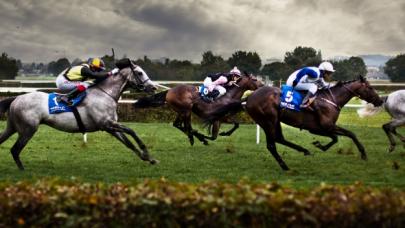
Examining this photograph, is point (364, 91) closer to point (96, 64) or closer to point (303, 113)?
point (303, 113)

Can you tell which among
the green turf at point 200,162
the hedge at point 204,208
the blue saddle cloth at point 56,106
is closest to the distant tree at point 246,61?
the green turf at point 200,162

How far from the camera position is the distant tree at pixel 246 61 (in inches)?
1458

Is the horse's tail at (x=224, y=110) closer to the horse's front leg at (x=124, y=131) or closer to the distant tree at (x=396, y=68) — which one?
the horse's front leg at (x=124, y=131)

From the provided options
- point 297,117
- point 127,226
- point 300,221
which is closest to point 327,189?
point 300,221

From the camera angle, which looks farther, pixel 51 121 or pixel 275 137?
pixel 275 137

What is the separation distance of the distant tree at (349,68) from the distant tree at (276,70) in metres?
2.98

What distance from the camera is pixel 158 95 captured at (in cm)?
1368

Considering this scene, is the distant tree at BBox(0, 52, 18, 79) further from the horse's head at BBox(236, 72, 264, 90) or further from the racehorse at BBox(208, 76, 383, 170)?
the racehorse at BBox(208, 76, 383, 170)

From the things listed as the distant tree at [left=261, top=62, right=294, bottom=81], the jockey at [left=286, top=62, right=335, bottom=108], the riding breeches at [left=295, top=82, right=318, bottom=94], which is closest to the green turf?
the jockey at [left=286, top=62, right=335, bottom=108]

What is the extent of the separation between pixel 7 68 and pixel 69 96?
30638 millimetres

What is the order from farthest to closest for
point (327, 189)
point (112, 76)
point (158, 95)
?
point (158, 95) < point (112, 76) < point (327, 189)

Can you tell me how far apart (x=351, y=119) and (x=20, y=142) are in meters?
15.6

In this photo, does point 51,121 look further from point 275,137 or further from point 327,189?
point 327,189

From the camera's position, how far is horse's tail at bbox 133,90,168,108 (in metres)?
13.3
